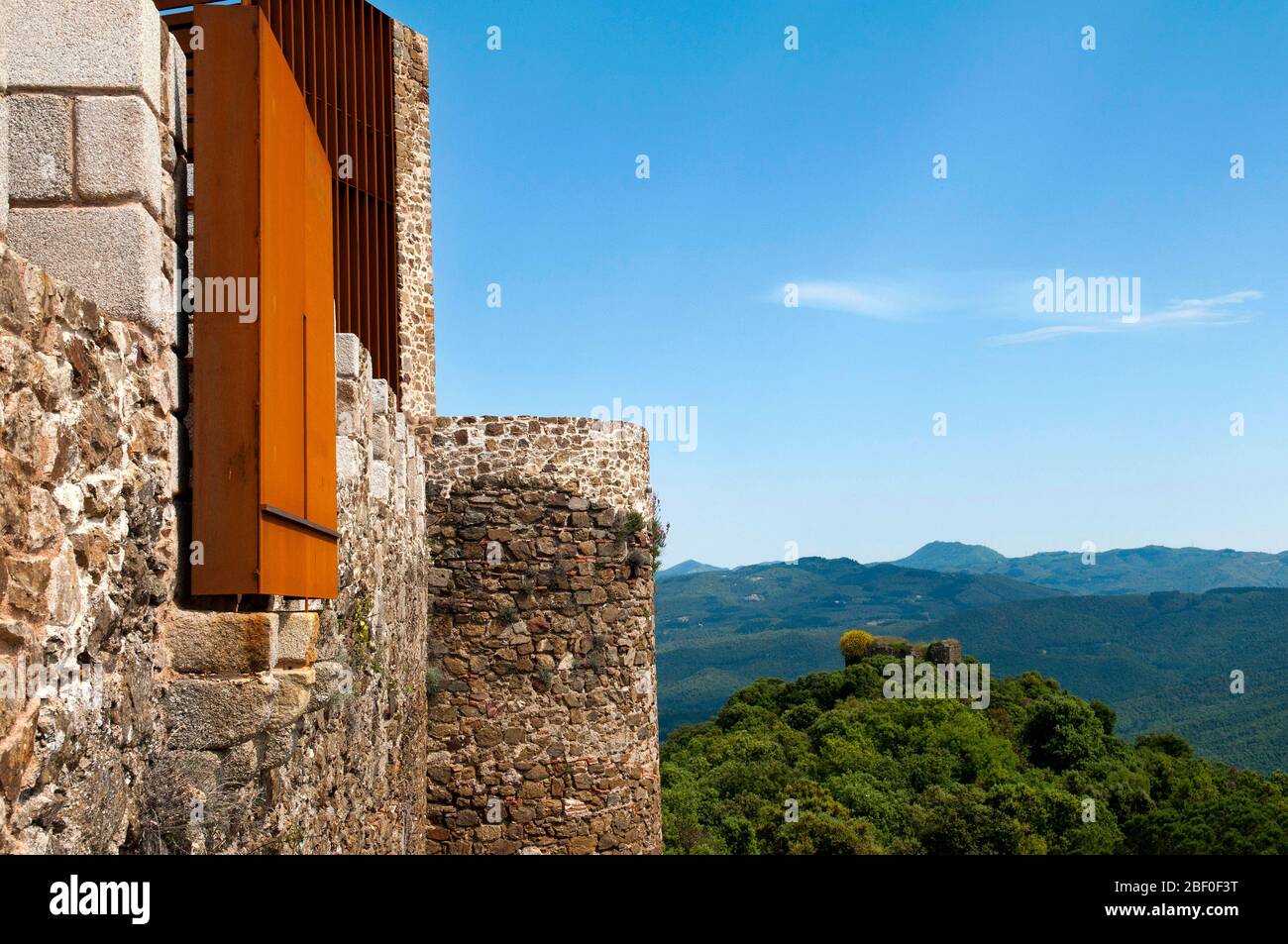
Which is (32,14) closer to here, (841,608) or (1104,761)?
(1104,761)

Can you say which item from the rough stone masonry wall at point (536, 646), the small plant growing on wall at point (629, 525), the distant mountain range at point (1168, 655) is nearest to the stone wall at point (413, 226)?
the rough stone masonry wall at point (536, 646)

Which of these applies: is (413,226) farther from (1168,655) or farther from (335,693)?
(1168,655)

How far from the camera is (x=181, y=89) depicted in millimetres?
3445

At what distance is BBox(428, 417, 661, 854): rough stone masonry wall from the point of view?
1036 centimetres

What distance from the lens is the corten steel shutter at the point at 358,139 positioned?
399 inches

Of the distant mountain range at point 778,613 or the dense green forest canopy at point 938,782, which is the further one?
the distant mountain range at point 778,613

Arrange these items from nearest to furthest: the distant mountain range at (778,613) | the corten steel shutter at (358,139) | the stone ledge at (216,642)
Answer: the stone ledge at (216,642), the corten steel shutter at (358,139), the distant mountain range at (778,613)

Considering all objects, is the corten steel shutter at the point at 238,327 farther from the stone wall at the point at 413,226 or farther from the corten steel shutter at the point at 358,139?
the stone wall at the point at 413,226

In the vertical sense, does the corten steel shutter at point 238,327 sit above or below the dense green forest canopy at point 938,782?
above

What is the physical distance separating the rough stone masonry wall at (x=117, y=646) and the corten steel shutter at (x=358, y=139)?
623 cm

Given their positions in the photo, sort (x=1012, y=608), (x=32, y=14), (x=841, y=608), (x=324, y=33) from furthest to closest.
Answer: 1. (x=841, y=608)
2. (x=1012, y=608)
3. (x=324, y=33)
4. (x=32, y=14)
